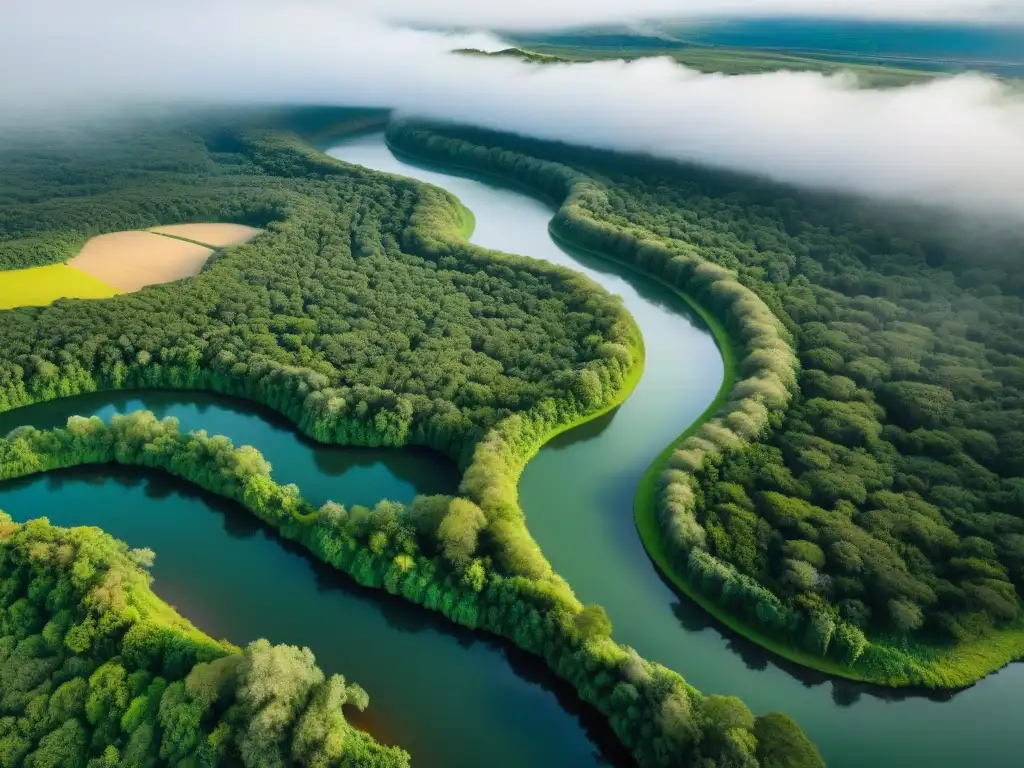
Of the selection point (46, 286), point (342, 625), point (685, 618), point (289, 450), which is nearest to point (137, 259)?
Result: point (46, 286)

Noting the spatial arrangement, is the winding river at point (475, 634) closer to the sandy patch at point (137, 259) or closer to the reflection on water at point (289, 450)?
the reflection on water at point (289, 450)

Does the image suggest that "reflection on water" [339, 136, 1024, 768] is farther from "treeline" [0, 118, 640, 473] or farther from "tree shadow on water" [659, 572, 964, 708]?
"treeline" [0, 118, 640, 473]

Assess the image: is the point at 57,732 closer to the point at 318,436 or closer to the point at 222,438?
the point at 222,438

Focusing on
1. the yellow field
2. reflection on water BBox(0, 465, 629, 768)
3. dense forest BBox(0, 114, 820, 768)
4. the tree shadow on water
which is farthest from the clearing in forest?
the tree shadow on water

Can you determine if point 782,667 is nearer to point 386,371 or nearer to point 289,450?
point 386,371

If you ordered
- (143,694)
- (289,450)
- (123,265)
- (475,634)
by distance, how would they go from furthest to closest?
1. (123,265)
2. (289,450)
3. (475,634)
4. (143,694)
